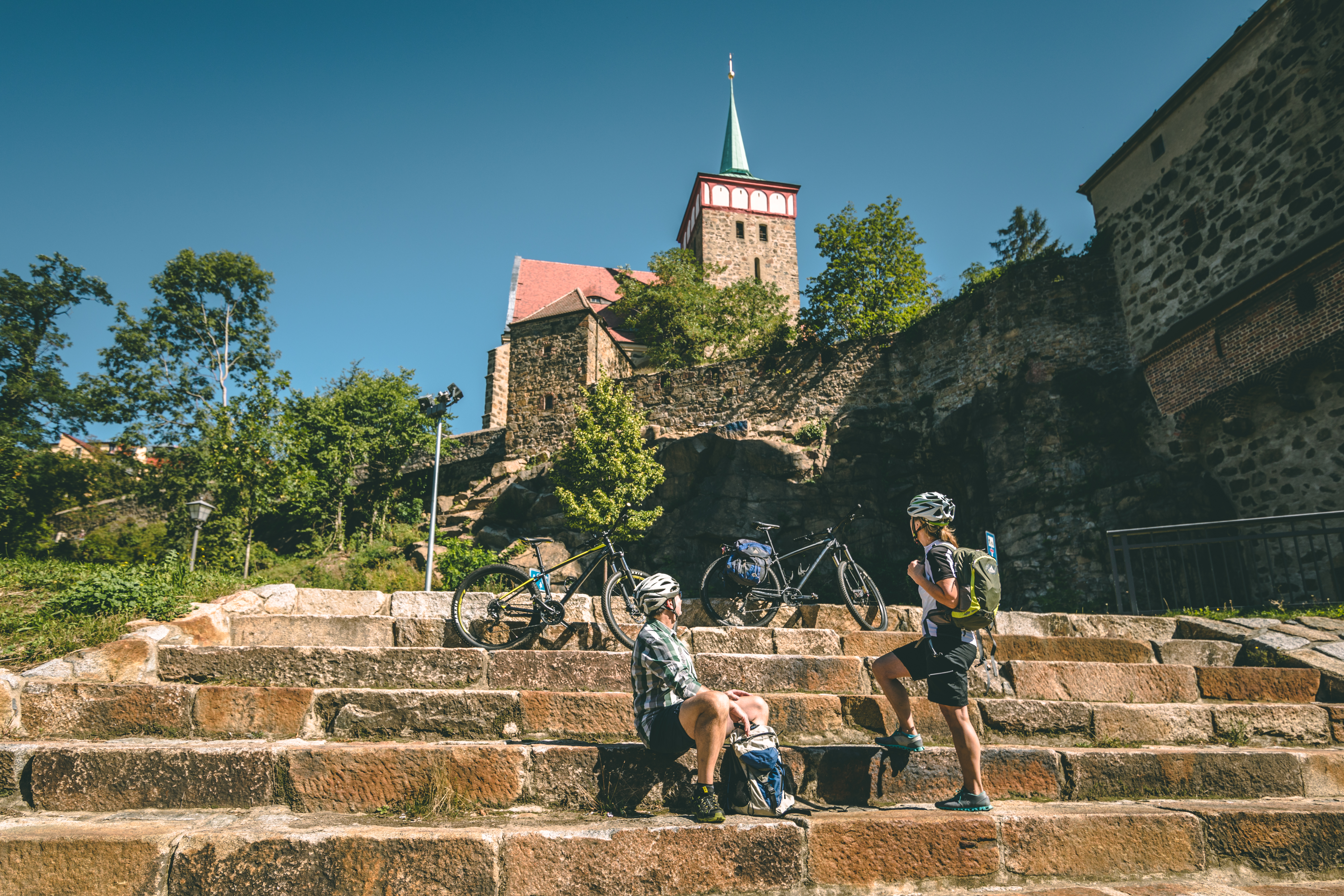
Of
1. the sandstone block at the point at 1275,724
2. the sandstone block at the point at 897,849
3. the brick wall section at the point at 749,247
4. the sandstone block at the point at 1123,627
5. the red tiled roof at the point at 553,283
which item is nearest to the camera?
the sandstone block at the point at 897,849

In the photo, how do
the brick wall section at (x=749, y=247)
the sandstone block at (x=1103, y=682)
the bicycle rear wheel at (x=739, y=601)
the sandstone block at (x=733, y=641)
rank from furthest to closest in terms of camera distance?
the brick wall section at (x=749, y=247) → the bicycle rear wheel at (x=739, y=601) → the sandstone block at (x=733, y=641) → the sandstone block at (x=1103, y=682)

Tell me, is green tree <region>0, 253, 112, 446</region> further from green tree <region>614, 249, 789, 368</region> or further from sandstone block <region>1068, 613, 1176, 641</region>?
sandstone block <region>1068, 613, 1176, 641</region>

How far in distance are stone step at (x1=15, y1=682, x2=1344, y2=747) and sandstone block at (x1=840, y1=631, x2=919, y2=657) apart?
122 centimetres

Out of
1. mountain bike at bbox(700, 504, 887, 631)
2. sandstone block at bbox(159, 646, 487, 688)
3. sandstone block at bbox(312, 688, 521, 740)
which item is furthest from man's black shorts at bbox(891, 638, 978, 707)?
mountain bike at bbox(700, 504, 887, 631)

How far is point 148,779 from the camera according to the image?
3.38 metres

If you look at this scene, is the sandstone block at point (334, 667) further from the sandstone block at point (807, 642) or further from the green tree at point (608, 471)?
the green tree at point (608, 471)

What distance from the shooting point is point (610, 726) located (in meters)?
4.09

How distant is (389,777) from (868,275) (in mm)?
23812

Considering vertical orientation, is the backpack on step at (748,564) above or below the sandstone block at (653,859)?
above

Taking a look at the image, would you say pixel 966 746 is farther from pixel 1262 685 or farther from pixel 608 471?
pixel 608 471

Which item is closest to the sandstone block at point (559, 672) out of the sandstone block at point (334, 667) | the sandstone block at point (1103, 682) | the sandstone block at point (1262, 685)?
the sandstone block at point (334, 667)

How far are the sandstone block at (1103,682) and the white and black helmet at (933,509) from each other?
5.89ft

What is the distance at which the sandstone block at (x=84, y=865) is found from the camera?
2.80 meters

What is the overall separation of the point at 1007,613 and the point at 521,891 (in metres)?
5.17
